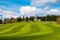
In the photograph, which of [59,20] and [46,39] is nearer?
[46,39]

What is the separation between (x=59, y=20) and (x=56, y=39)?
103 m

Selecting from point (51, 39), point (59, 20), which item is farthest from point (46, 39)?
point (59, 20)

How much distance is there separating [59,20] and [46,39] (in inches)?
4053

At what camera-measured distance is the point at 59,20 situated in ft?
434

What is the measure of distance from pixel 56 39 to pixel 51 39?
0.82 meters

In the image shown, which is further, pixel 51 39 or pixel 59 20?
pixel 59 20

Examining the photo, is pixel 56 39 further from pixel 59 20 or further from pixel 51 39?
pixel 59 20

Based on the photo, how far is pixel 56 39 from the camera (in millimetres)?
30688

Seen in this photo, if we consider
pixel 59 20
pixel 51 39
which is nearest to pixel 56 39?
pixel 51 39

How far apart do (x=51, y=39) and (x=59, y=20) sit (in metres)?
103

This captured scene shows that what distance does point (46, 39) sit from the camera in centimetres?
3097

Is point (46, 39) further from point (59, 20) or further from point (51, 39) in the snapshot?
point (59, 20)

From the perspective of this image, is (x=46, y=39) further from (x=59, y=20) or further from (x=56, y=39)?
(x=59, y=20)
